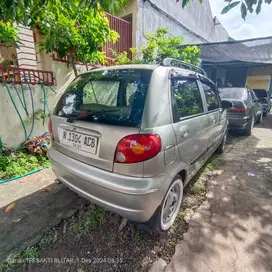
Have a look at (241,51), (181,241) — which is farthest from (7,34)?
(241,51)

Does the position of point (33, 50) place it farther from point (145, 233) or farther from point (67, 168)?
point (145, 233)

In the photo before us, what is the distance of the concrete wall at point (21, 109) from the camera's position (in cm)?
316

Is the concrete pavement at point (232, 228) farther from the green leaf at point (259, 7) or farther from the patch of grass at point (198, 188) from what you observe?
the green leaf at point (259, 7)

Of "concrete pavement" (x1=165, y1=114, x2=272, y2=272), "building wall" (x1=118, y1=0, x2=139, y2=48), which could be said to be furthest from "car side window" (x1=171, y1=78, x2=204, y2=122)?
"building wall" (x1=118, y1=0, x2=139, y2=48)

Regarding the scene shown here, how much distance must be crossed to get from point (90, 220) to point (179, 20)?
964cm

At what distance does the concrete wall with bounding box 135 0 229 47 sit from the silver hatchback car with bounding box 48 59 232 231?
5368 mm

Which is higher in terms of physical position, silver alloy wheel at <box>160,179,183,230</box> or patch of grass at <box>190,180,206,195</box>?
silver alloy wheel at <box>160,179,183,230</box>

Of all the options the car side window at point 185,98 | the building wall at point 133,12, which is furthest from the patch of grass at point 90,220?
the building wall at point 133,12

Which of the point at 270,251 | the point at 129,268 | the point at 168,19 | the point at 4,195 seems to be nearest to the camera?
the point at 129,268

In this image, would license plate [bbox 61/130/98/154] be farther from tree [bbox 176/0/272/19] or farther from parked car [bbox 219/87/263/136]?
parked car [bbox 219/87/263/136]

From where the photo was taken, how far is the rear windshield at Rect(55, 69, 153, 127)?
1433 mm

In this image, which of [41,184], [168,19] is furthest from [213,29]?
[41,184]

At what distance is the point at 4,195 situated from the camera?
238 centimetres

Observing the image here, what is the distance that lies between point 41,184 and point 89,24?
303 centimetres
